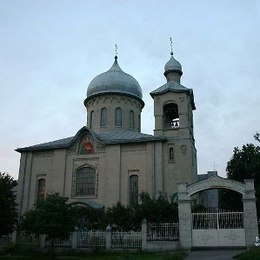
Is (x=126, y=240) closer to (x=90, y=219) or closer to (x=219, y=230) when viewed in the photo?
(x=90, y=219)

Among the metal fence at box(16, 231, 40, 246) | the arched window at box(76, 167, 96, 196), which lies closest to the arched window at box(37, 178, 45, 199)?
the arched window at box(76, 167, 96, 196)

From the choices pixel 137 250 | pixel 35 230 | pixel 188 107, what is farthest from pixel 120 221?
pixel 188 107

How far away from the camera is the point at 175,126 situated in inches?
1087

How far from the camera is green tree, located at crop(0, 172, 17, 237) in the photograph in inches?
731

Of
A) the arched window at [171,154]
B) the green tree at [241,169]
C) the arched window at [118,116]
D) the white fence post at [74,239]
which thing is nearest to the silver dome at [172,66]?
→ the arched window at [118,116]

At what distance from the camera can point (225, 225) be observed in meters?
18.6

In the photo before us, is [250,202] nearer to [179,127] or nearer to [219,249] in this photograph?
[219,249]

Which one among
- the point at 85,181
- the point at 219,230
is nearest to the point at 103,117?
the point at 85,181

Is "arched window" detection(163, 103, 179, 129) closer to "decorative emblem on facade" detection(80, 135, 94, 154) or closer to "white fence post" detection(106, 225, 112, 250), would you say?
"decorative emblem on facade" detection(80, 135, 94, 154)

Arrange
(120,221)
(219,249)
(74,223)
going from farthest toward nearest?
(120,221) → (74,223) → (219,249)

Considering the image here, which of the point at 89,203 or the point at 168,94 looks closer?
the point at 89,203

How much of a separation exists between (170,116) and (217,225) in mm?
12044

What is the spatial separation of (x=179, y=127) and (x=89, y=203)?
25.8ft

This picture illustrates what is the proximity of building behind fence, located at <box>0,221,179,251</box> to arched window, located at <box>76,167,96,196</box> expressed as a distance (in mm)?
6331
